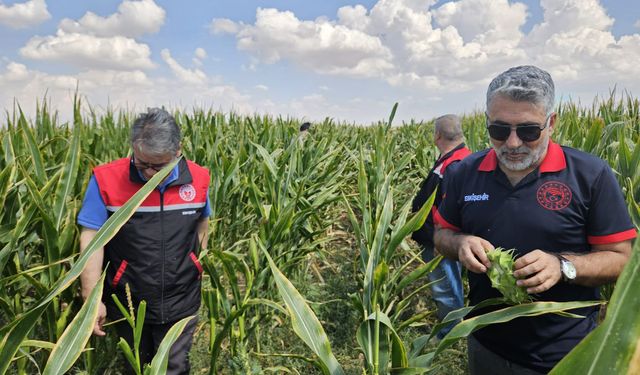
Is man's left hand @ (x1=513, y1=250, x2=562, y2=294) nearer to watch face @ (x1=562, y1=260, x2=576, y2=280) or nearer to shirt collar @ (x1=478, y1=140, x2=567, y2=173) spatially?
watch face @ (x1=562, y1=260, x2=576, y2=280)

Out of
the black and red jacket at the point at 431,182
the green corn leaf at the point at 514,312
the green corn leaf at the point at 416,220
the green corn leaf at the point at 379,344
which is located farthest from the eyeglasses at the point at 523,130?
the black and red jacket at the point at 431,182

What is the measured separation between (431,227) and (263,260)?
4.44ft

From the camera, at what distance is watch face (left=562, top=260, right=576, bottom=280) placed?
4.31 ft

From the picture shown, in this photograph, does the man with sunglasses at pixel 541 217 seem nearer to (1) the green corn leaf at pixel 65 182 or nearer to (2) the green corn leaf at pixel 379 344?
(2) the green corn leaf at pixel 379 344

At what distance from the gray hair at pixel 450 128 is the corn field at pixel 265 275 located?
56cm

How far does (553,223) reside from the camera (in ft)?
4.71

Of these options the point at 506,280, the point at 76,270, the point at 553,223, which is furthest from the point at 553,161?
the point at 76,270

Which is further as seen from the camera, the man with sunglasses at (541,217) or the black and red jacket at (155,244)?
the black and red jacket at (155,244)

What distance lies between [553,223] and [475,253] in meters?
0.28

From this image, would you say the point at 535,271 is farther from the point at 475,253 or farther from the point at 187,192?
the point at 187,192

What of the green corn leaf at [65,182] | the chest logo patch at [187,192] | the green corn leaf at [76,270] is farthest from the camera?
the chest logo patch at [187,192]

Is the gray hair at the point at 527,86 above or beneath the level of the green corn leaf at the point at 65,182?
above

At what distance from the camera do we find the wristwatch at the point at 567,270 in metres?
Result: 1.31

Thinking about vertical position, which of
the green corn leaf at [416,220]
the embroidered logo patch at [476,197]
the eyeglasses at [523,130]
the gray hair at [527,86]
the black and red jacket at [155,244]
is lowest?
the black and red jacket at [155,244]
